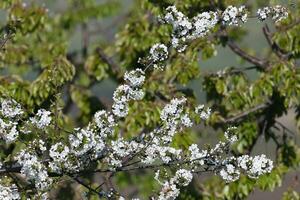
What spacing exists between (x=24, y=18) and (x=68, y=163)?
3.78 m

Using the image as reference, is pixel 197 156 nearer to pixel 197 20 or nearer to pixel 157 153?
pixel 157 153

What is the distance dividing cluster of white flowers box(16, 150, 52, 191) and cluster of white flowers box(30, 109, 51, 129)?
0.99 ft

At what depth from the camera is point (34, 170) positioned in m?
5.45

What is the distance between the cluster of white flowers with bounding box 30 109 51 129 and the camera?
18.9 ft

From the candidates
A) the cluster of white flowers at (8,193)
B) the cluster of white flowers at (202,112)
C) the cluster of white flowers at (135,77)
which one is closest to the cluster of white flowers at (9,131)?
the cluster of white flowers at (8,193)

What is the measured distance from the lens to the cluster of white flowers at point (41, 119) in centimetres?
577

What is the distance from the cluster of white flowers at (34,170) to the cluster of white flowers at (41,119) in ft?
0.99

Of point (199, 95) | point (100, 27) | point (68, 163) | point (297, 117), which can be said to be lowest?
point (68, 163)

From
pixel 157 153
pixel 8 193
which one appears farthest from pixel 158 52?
pixel 8 193

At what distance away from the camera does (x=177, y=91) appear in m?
8.62

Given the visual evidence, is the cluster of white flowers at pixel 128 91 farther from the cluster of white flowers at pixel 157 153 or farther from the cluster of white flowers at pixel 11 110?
the cluster of white flowers at pixel 11 110

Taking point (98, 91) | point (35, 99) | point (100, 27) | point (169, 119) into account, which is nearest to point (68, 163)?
point (169, 119)

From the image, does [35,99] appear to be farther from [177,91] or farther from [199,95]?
[199,95]

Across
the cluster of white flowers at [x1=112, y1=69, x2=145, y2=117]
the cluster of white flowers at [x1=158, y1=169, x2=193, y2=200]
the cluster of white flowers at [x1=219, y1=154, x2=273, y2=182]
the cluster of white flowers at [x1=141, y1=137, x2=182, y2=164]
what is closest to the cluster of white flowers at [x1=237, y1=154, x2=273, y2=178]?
the cluster of white flowers at [x1=219, y1=154, x2=273, y2=182]
